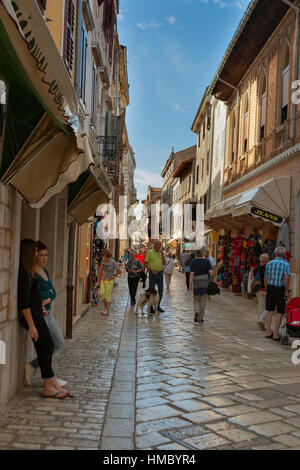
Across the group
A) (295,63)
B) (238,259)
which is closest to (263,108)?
(295,63)

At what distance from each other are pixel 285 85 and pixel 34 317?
12327mm

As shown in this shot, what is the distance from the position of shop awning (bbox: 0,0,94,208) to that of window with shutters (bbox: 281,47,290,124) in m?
10.9

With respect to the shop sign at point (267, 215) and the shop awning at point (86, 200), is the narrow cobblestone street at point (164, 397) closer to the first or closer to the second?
the shop awning at point (86, 200)

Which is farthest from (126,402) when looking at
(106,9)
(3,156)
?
(106,9)

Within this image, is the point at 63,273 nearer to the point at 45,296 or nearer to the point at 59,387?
the point at 45,296

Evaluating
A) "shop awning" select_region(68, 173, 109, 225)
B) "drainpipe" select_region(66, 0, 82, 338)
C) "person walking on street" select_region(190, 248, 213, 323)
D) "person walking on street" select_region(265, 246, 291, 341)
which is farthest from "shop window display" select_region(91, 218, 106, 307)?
"person walking on street" select_region(265, 246, 291, 341)

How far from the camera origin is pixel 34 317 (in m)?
5.57

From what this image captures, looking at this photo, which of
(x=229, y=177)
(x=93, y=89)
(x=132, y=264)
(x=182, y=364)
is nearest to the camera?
(x=182, y=364)

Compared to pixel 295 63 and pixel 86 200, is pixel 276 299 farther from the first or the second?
pixel 295 63

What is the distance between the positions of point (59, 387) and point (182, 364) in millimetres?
2245

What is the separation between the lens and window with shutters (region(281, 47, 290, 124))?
1504 centimetres

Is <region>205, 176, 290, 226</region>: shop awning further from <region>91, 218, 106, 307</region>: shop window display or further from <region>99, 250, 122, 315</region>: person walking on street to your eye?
<region>91, 218, 106, 307</region>: shop window display

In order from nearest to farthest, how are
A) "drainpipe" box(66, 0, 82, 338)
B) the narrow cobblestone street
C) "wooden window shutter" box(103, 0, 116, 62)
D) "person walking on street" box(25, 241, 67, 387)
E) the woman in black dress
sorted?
the narrow cobblestone street → the woman in black dress → "person walking on street" box(25, 241, 67, 387) → "drainpipe" box(66, 0, 82, 338) → "wooden window shutter" box(103, 0, 116, 62)

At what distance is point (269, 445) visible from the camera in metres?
4.20
